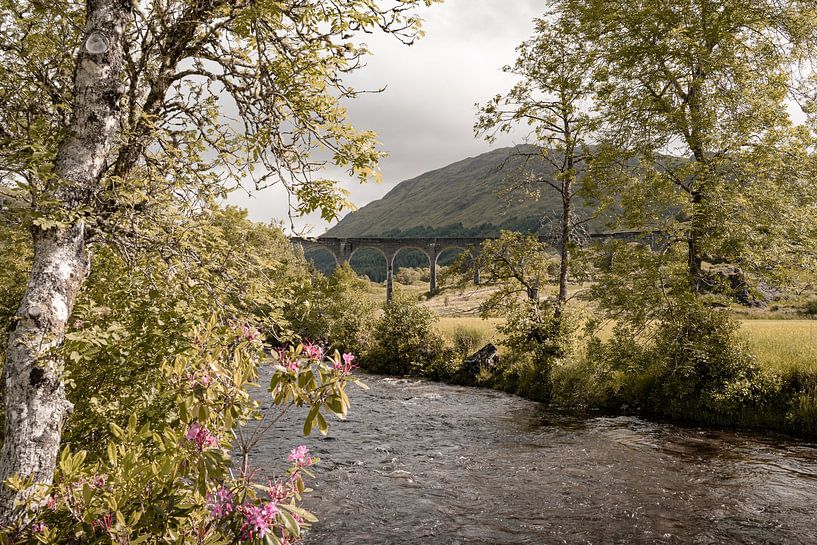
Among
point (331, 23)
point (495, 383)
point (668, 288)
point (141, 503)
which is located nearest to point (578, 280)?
point (668, 288)

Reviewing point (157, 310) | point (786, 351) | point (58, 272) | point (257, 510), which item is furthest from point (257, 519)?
point (786, 351)

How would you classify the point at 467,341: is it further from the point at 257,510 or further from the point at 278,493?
the point at 257,510

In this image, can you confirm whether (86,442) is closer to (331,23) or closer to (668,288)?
(331,23)

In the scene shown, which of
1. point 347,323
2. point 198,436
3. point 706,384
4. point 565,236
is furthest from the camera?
point 347,323

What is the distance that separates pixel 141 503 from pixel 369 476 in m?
8.84

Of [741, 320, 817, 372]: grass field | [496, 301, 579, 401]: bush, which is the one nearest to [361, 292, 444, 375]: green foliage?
[496, 301, 579, 401]: bush

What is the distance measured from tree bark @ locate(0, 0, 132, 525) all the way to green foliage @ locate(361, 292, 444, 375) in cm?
2435

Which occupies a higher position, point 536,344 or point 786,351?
point 786,351

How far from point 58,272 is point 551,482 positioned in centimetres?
1027

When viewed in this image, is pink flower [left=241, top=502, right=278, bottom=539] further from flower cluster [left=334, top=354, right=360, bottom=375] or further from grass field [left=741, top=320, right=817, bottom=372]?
grass field [left=741, top=320, right=817, bottom=372]

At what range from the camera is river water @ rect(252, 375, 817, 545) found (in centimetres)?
893

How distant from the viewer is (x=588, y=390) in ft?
62.8

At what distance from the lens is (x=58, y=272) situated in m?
4.28

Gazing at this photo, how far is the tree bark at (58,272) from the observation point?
13.4 ft
